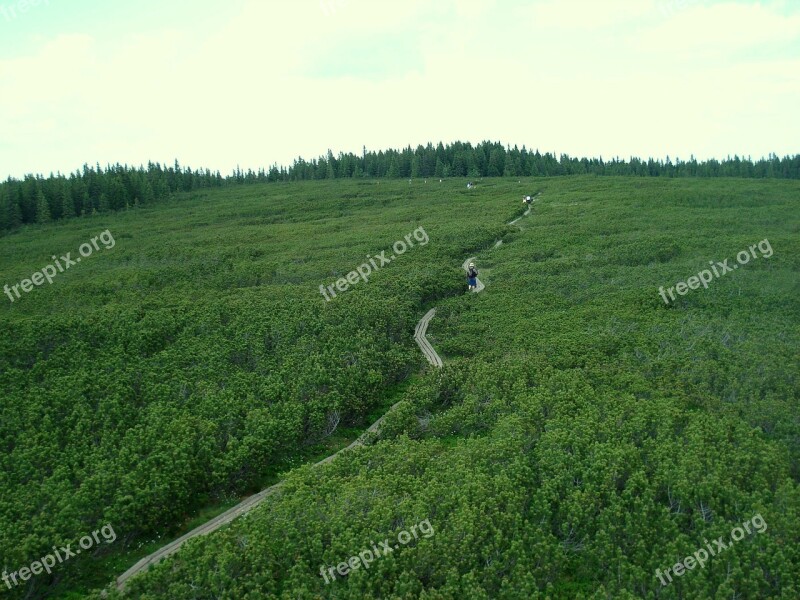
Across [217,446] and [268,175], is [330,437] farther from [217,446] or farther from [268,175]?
[268,175]

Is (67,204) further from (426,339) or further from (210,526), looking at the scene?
(210,526)

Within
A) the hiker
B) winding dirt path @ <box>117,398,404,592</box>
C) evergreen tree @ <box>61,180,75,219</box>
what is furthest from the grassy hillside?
evergreen tree @ <box>61,180,75,219</box>

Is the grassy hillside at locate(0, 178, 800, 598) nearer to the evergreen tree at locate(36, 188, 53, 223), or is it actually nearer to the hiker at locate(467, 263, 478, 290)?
the hiker at locate(467, 263, 478, 290)

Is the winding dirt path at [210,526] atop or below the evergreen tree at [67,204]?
below

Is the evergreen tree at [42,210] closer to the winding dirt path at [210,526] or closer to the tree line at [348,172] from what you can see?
→ the tree line at [348,172]

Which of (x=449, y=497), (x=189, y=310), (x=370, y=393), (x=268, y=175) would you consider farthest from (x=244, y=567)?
(x=268, y=175)

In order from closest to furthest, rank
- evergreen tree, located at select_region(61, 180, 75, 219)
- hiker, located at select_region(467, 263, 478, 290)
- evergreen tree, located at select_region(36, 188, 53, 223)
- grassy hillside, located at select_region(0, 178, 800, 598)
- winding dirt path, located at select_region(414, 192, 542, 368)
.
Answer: grassy hillside, located at select_region(0, 178, 800, 598)
winding dirt path, located at select_region(414, 192, 542, 368)
hiker, located at select_region(467, 263, 478, 290)
evergreen tree, located at select_region(36, 188, 53, 223)
evergreen tree, located at select_region(61, 180, 75, 219)

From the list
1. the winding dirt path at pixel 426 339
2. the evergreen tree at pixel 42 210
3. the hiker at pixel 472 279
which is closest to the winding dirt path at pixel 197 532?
the winding dirt path at pixel 426 339
